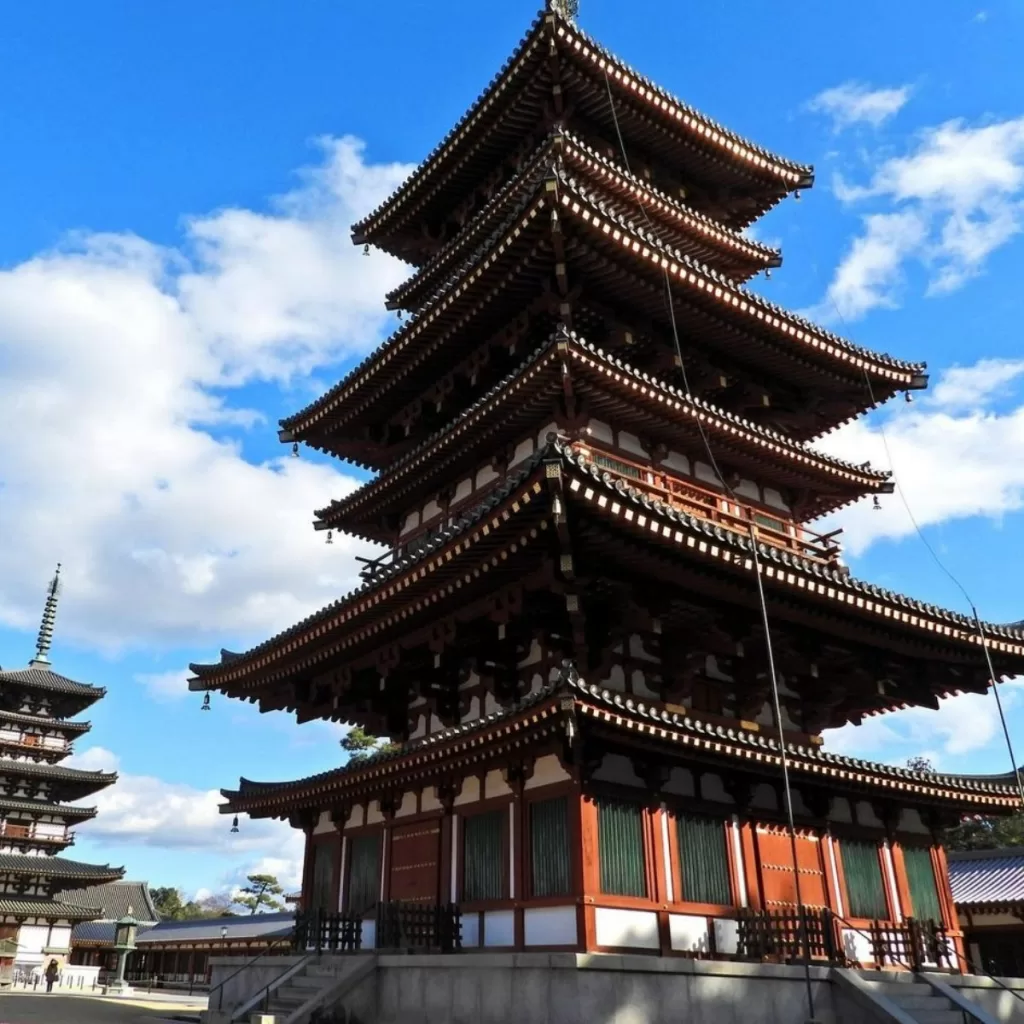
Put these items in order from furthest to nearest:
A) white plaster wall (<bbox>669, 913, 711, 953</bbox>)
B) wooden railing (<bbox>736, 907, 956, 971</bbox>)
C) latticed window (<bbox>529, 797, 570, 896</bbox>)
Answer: wooden railing (<bbox>736, 907, 956, 971</bbox>) < white plaster wall (<bbox>669, 913, 711, 953</bbox>) < latticed window (<bbox>529, 797, 570, 896</bbox>)

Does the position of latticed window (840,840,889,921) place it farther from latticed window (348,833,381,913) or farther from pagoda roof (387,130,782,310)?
pagoda roof (387,130,782,310)

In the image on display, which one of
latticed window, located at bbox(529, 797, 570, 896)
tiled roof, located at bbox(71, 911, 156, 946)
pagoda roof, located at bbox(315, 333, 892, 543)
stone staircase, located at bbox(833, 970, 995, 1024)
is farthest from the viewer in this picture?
tiled roof, located at bbox(71, 911, 156, 946)

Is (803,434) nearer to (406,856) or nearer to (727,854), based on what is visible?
(727,854)

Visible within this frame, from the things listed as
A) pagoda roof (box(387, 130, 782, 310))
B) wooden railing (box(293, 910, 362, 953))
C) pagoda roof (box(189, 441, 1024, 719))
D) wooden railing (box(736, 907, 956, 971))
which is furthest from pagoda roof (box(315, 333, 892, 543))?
wooden railing (box(293, 910, 362, 953))

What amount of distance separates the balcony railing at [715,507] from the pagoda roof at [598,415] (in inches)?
36.7

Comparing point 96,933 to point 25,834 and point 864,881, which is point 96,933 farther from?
point 864,881

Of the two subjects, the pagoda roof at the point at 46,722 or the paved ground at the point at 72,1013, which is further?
the pagoda roof at the point at 46,722

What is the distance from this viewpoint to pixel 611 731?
13.6 m

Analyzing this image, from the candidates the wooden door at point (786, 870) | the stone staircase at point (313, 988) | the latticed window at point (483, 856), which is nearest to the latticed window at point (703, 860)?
the wooden door at point (786, 870)

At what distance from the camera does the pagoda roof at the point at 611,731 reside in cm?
1284

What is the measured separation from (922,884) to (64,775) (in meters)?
51.1

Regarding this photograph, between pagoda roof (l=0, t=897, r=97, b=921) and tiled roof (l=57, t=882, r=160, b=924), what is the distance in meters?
22.8

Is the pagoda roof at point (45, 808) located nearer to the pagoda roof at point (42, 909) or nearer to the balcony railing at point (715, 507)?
the pagoda roof at point (42, 909)

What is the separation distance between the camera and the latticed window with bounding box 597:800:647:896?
13953 mm
